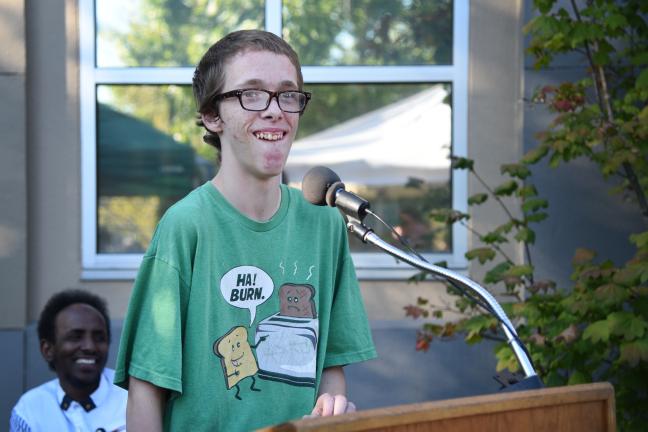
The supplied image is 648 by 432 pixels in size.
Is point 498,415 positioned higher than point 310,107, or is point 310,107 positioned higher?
point 310,107

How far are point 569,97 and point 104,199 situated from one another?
2.69 meters

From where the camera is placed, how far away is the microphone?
2242mm

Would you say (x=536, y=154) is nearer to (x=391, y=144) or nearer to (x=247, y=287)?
(x=391, y=144)

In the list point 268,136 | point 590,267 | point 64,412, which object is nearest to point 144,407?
point 268,136

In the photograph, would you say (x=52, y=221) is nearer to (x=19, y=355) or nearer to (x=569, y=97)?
(x=19, y=355)

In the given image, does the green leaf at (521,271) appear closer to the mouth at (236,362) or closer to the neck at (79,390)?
the neck at (79,390)

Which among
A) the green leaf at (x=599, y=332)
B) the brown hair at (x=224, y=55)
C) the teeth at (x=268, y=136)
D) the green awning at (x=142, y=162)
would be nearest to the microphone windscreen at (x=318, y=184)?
the teeth at (x=268, y=136)

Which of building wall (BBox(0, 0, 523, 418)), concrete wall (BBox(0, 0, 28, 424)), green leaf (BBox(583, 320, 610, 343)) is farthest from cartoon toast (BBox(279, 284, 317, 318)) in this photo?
concrete wall (BBox(0, 0, 28, 424))

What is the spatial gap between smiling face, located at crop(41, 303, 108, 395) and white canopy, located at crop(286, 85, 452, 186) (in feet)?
5.20

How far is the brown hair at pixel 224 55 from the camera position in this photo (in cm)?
233

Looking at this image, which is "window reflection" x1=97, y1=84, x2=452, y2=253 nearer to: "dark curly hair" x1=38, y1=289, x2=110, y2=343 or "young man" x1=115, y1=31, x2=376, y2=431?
"dark curly hair" x1=38, y1=289, x2=110, y2=343

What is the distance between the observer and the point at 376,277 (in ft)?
19.0

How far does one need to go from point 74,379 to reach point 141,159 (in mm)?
1609

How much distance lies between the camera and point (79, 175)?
5.84 metres
